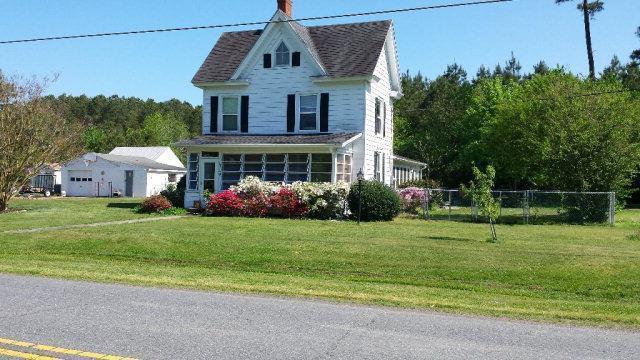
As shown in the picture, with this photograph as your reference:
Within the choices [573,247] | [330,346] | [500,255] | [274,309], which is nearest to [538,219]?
[573,247]

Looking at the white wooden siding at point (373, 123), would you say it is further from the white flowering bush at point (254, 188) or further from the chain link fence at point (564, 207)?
the white flowering bush at point (254, 188)

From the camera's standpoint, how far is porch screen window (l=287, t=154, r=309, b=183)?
2773 centimetres

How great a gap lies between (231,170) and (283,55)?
5876 mm

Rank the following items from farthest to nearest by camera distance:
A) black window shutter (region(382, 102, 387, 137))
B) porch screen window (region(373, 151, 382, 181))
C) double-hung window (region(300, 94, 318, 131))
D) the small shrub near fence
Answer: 1. black window shutter (region(382, 102, 387, 137))
2. porch screen window (region(373, 151, 382, 181))
3. double-hung window (region(300, 94, 318, 131))
4. the small shrub near fence

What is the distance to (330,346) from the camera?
6949 mm

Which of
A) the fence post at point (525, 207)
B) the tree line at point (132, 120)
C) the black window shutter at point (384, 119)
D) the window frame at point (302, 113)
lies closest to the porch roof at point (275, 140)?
the window frame at point (302, 113)

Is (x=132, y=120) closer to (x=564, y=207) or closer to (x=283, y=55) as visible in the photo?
(x=283, y=55)

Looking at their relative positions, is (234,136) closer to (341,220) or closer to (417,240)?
(341,220)

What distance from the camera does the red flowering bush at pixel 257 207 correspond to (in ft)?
84.5

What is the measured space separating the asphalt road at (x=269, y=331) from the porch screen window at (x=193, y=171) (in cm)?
1949

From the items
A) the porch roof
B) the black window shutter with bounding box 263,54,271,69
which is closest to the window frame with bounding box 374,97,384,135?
the porch roof

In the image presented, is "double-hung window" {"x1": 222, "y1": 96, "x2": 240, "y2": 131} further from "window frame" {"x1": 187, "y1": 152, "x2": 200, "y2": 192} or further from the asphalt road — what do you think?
the asphalt road

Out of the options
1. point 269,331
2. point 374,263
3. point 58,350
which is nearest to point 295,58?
point 374,263

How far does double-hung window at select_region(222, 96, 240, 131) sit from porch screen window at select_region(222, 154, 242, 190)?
2069 millimetres
